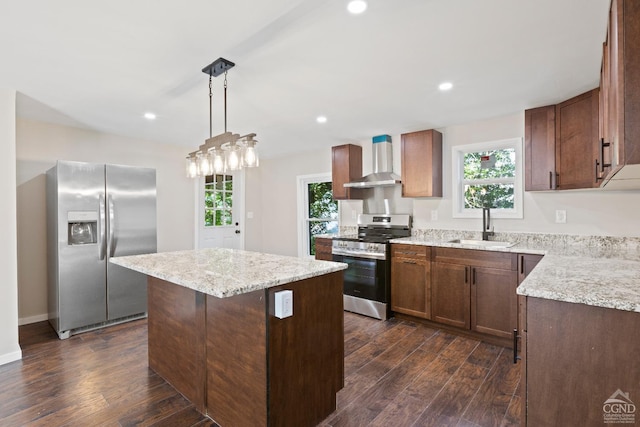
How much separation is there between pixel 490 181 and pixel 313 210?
277cm

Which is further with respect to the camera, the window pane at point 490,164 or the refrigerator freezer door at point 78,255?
the window pane at point 490,164

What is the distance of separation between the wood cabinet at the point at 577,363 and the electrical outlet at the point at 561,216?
2283mm

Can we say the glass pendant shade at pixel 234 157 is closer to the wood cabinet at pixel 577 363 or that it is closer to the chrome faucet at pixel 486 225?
the wood cabinet at pixel 577 363

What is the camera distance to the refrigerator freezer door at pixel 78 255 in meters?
3.21

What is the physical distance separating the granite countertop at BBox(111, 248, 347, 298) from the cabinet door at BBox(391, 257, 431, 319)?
1.74 m

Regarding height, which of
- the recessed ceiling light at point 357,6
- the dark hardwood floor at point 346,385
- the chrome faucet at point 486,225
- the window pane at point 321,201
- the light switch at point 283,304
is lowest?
the dark hardwood floor at point 346,385

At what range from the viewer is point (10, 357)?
2674 mm

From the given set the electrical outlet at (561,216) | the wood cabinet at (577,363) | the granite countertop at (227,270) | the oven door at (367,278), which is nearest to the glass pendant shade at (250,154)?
the granite countertop at (227,270)

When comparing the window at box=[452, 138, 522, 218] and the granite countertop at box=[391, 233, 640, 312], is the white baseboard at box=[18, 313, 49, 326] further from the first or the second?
the window at box=[452, 138, 522, 218]

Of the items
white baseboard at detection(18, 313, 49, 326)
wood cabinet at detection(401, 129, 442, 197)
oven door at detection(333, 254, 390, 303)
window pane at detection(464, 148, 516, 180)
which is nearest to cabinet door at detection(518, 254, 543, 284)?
window pane at detection(464, 148, 516, 180)

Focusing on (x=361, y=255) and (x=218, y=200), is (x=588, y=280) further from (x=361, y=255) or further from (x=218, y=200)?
(x=218, y=200)

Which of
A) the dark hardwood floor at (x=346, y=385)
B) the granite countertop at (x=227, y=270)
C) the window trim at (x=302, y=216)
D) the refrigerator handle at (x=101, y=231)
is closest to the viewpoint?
the granite countertop at (x=227, y=270)

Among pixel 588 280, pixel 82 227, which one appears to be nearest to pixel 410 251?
pixel 588 280

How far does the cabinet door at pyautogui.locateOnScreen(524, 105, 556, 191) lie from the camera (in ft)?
9.98
